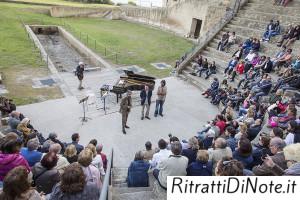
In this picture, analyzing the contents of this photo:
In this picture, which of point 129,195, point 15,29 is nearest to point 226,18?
point 15,29

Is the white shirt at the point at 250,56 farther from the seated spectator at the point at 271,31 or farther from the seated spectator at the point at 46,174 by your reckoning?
the seated spectator at the point at 46,174

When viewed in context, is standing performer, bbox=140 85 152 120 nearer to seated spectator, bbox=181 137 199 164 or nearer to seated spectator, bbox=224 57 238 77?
seated spectator, bbox=181 137 199 164

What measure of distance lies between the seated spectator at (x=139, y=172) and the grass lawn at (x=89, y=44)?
8162 mm

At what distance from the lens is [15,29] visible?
79.5ft

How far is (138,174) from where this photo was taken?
21.4 ft

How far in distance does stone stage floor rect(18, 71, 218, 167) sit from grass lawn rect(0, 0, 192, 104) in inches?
54.2

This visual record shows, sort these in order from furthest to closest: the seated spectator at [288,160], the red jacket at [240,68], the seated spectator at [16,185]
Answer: the red jacket at [240,68] < the seated spectator at [288,160] < the seated spectator at [16,185]

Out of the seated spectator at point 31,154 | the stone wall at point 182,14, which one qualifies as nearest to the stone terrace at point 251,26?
the stone wall at point 182,14

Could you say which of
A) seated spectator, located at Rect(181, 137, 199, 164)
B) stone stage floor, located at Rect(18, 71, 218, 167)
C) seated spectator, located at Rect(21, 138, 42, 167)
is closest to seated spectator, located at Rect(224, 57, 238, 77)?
stone stage floor, located at Rect(18, 71, 218, 167)

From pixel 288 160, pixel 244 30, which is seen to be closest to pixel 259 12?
pixel 244 30

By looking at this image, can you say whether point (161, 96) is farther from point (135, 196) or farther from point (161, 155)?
point (135, 196)

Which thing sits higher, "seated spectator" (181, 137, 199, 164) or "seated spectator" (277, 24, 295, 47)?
"seated spectator" (277, 24, 295, 47)

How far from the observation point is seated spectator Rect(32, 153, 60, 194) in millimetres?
5117

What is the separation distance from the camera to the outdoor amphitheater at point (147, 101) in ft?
16.9
